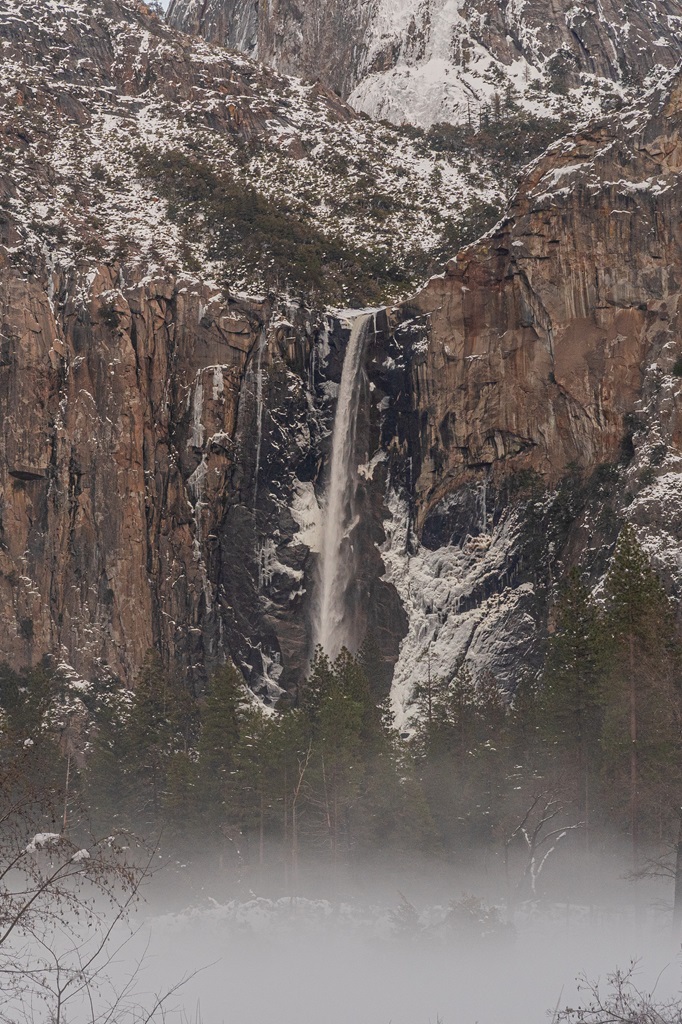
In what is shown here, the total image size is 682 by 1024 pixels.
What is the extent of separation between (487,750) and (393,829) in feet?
15.8

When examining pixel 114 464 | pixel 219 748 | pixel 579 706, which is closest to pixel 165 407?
pixel 114 464

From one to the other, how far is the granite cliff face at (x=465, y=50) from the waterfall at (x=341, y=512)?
168 ft

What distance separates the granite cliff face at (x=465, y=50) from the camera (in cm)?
12256

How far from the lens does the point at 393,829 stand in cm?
4991

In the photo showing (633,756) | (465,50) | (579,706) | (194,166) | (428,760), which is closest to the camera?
(633,756)

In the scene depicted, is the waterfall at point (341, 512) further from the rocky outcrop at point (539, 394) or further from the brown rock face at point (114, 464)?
the brown rock face at point (114, 464)

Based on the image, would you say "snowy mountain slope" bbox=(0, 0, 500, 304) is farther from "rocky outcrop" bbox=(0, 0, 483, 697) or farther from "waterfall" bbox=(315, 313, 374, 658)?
"waterfall" bbox=(315, 313, 374, 658)

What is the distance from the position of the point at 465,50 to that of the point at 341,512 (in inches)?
2928

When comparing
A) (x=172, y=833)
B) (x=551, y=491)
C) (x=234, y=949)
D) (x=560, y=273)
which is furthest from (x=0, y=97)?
(x=234, y=949)

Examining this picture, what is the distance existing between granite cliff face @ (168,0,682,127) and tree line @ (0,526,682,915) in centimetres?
7771

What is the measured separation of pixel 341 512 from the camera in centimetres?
7269

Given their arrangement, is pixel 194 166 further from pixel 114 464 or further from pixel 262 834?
pixel 262 834

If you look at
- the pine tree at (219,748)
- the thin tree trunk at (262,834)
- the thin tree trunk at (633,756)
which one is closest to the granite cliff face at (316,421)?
the pine tree at (219,748)

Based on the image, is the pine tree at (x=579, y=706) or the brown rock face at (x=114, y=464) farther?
the brown rock face at (x=114, y=464)
